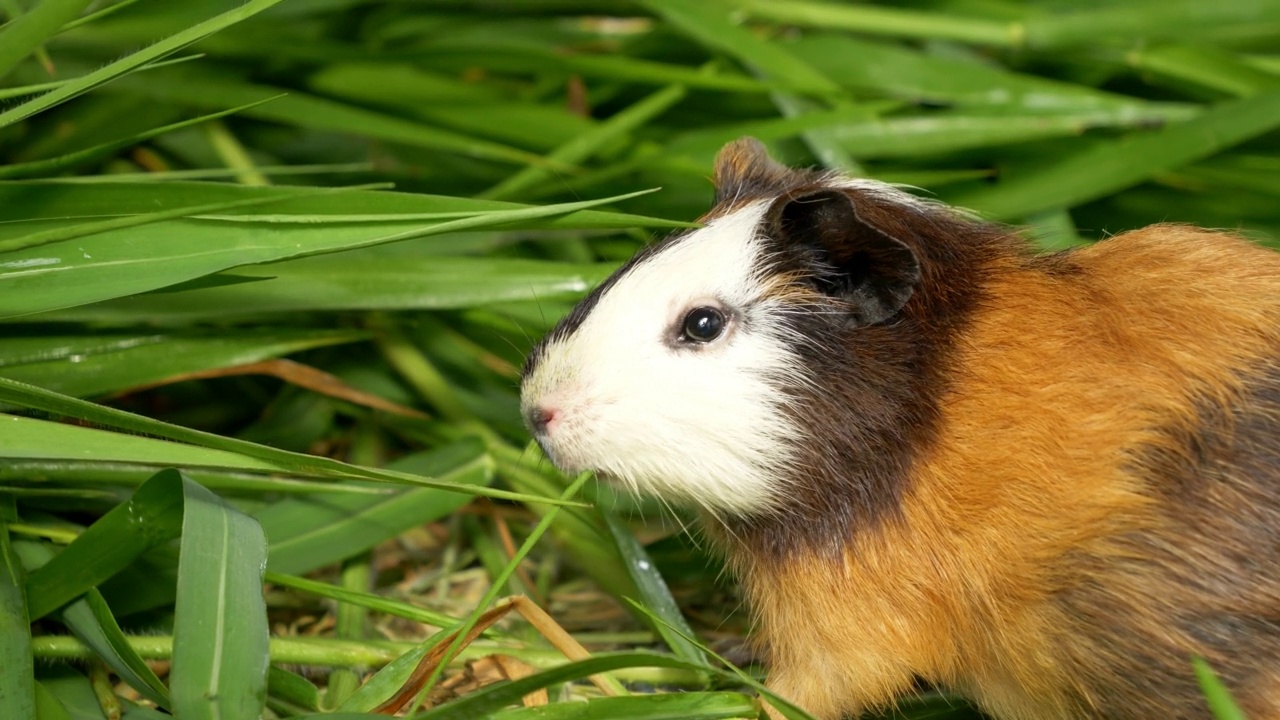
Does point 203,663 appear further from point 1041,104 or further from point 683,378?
point 1041,104

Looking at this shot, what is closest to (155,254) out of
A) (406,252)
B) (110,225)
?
(110,225)

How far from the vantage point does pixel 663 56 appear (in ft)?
12.9

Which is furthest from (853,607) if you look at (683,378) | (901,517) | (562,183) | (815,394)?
(562,183)

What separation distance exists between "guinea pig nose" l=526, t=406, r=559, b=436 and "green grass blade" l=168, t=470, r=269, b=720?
0.59m

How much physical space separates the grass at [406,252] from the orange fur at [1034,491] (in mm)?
271

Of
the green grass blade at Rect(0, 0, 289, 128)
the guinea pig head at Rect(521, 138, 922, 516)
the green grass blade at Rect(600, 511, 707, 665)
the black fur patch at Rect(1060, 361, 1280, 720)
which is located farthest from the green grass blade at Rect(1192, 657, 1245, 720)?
the green grass blade at Rect(0, 0, 289, 128)

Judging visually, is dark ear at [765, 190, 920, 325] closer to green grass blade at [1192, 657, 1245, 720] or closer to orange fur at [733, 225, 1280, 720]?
orange fur at [733, 225, 1280, 720]

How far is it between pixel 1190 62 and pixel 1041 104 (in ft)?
1.70

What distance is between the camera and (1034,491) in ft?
6.73

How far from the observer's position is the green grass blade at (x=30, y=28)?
2.23 m

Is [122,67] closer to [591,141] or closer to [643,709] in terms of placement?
[591,141]

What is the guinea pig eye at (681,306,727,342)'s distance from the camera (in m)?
2.21

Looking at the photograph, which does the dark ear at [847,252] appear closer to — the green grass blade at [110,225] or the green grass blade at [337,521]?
the green grass blade at [110,225]

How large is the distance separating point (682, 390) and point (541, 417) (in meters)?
A: 0.30
